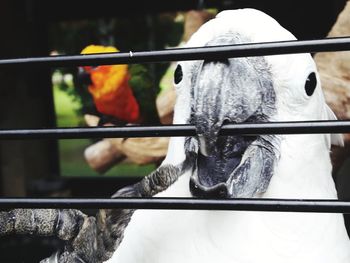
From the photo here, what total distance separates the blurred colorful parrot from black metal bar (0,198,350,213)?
1400 millimetres

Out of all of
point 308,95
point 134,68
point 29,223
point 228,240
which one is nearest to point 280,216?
point 228,240

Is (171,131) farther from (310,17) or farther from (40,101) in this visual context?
(40,101)

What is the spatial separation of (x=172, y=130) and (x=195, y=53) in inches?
4.1

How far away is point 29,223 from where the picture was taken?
919 mm

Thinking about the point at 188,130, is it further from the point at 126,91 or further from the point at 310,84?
the point at 126,91

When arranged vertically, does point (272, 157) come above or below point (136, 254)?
above

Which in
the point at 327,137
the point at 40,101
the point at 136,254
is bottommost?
the point at 40,101

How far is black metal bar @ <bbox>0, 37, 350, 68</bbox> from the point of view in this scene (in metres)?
0.64

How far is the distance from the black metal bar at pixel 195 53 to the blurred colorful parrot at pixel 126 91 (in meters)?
1.40

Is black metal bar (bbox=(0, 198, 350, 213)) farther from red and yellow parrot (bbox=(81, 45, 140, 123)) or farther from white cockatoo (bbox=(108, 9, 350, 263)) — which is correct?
red and yellow parrot (bbox=(81, 45, 140, 123))

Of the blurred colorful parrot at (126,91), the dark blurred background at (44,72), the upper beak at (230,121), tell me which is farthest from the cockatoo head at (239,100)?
the dark blurred background at (44,72)

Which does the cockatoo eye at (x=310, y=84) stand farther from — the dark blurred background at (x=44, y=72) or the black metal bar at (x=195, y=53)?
the dark blurred background at (x=44, y=72)

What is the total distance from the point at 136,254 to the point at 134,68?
1374 mm

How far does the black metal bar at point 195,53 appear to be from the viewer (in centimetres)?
64
